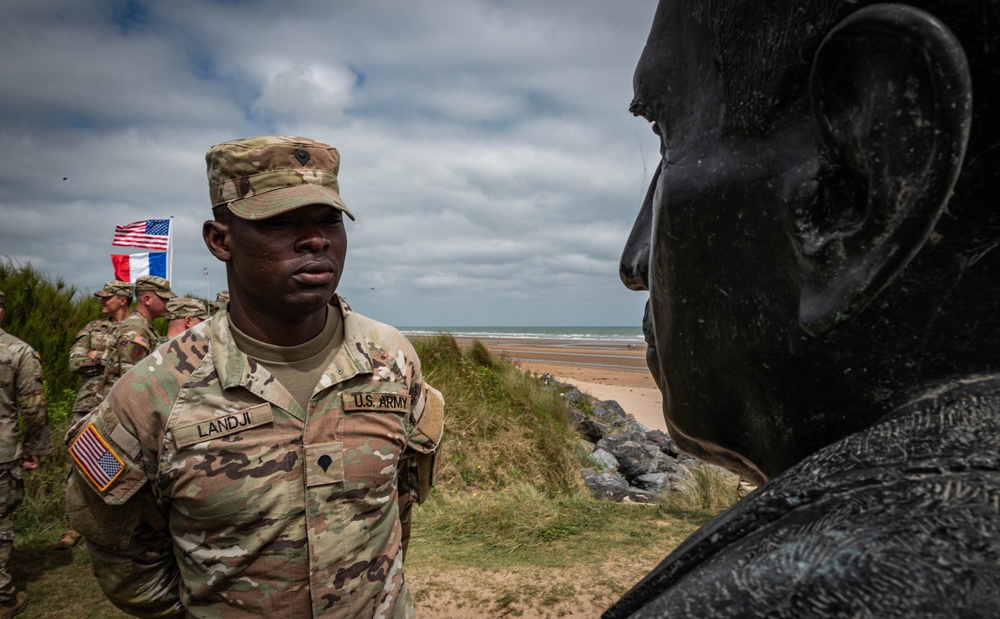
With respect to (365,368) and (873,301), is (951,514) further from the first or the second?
(365,368)

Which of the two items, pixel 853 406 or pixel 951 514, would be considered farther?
pixel 853 406

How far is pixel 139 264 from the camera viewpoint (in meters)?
12.3

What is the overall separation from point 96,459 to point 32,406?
4.39m

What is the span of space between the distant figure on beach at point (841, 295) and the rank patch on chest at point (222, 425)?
1909 millimetres

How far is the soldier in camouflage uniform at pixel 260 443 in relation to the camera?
228 centimetres

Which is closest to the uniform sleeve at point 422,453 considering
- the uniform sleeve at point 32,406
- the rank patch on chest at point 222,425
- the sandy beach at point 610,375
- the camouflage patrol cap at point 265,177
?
the rank patch on chest at point 222,425

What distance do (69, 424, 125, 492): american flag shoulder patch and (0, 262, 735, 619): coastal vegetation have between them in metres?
2.92

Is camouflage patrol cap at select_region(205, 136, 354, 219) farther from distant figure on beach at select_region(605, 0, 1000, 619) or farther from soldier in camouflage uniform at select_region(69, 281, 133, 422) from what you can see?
soldier in camouflage uniform at select_region(69, 281, 133, 422)

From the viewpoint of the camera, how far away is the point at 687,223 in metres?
0.83

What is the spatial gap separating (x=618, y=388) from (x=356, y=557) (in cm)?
2048

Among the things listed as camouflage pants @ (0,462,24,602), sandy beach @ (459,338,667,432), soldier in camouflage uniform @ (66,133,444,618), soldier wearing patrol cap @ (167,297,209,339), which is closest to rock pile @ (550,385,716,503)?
sandy beach @ (459,338,667,432)

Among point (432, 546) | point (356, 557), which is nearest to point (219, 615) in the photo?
point (356, 557)

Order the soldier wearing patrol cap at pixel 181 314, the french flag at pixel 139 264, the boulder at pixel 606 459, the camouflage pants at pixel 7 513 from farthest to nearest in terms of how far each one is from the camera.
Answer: the french flag at pixel 139 264 → the boulder at pixel 606 459 → the soldier wearing patrol cap at pixel 181 314 → the camouflage pants at pixel 7 513

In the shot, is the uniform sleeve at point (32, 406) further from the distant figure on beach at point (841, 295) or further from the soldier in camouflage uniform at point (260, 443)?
the distant figure on beach at point (841, 295)
